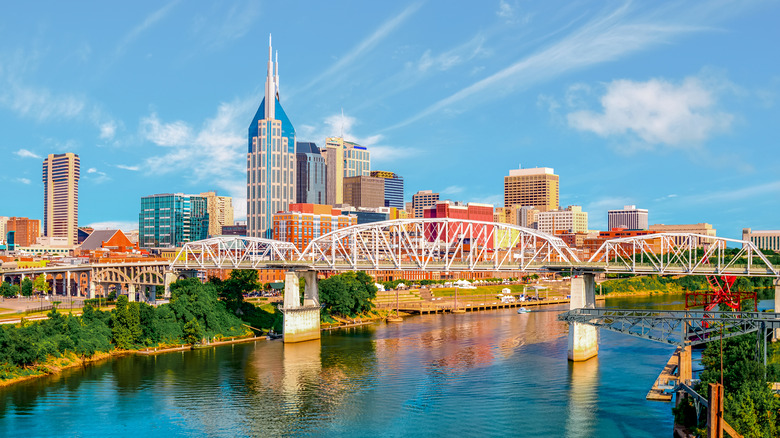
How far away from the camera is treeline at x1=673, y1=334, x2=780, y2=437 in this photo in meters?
49.0

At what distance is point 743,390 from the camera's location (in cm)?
5141

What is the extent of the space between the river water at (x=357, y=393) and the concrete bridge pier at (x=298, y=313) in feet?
10.1

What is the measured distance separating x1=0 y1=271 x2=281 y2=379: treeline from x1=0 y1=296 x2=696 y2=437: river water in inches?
141

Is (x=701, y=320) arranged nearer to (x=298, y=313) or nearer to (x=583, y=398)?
(x=583, y=398)

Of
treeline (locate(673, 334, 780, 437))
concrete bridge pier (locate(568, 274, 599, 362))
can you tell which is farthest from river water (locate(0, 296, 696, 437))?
treeline (locate(673, 334, 780, 437))

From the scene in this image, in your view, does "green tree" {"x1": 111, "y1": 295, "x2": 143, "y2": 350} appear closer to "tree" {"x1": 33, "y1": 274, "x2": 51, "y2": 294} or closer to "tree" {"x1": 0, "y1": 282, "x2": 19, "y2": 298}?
"tree" {"x1": 33, "y1": 274, "x2": 51, "y2": 294}

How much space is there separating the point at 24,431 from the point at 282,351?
43.3 m

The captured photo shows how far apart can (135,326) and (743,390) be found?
73.6 metres

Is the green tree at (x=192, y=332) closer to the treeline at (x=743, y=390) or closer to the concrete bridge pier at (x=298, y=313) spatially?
the concrete bridge pier at (x=298, y=313)

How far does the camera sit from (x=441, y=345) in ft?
343

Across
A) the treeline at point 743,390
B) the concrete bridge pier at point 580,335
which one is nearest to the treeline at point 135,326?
the concrete bridge pier at point 580,335

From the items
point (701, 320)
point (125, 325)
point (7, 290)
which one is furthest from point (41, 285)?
point (701, 320)

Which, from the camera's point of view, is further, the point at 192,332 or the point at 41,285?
the point at 41,285

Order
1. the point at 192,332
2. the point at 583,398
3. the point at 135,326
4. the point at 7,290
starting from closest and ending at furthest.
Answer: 1. the point at 583,398
2. the point at 135,326
3. the point at 192,332
4. the point at 7,290
